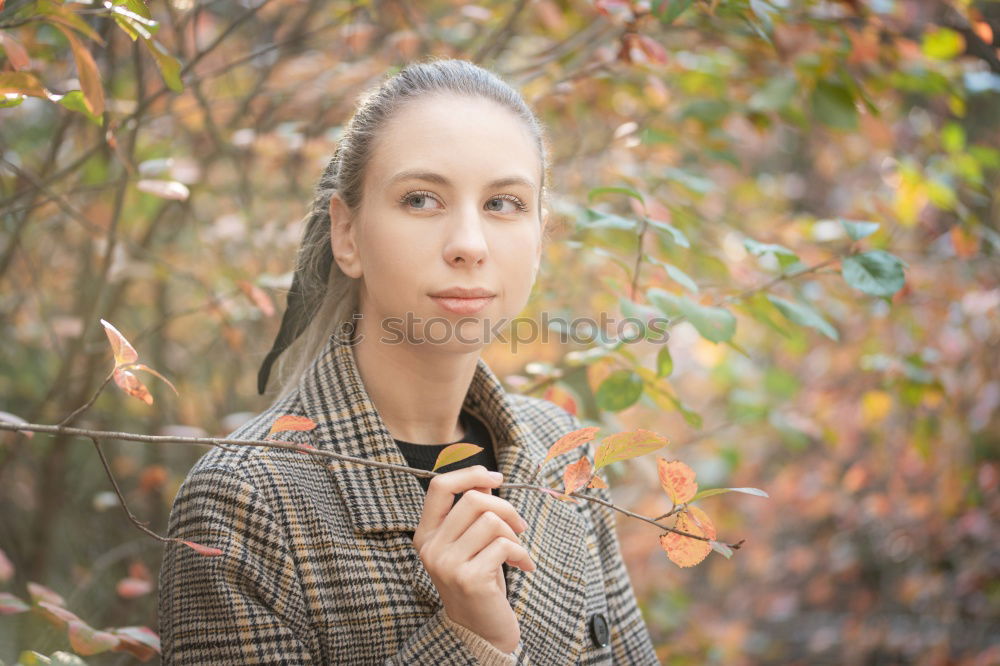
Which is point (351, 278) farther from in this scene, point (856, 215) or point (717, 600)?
point (717, 600)

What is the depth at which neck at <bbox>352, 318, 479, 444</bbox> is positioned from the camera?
1.44 meters

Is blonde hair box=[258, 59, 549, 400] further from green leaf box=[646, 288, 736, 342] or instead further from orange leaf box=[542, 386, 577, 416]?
orange leaf box=[542, 386, 577, 416]

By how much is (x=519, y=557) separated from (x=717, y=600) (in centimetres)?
380

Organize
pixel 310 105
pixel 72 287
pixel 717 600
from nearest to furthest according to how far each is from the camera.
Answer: pixel 310 105 < pixel 72 287 < pixel 717 600

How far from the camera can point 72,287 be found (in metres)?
3.48

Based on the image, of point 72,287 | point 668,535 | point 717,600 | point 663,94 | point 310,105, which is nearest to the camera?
point 668,535

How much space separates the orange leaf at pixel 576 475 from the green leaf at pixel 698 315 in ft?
1.77

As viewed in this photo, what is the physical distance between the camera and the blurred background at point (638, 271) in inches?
74.9

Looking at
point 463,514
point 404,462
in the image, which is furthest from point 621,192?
point 463,514

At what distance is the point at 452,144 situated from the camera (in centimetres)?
133

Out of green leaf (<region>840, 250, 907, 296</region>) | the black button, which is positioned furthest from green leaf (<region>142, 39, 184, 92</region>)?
green leaf (<region>840, 250, 907, 296</region>)

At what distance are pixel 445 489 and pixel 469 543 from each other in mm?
78

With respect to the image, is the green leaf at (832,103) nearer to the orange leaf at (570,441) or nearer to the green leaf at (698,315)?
the green leaf at (698,315)

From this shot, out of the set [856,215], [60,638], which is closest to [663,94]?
[856,215]
